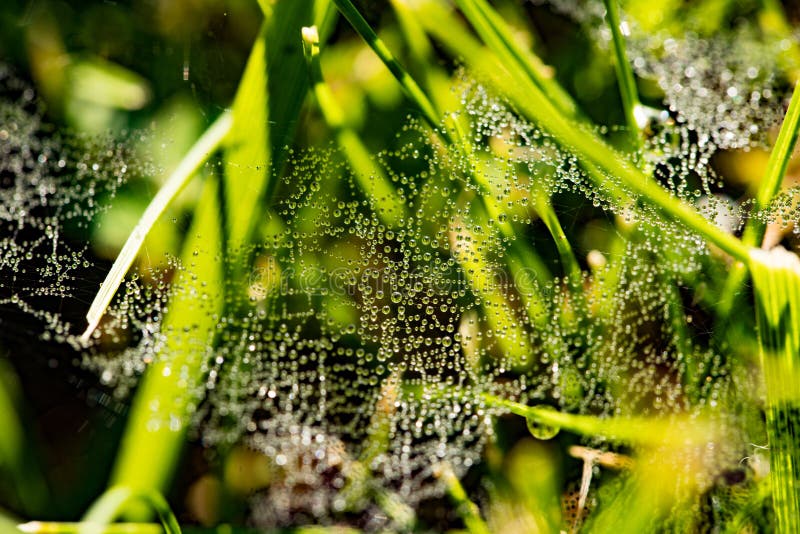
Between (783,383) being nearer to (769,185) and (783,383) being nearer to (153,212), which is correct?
(769,185)

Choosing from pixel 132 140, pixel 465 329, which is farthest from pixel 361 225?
pixel 132 140

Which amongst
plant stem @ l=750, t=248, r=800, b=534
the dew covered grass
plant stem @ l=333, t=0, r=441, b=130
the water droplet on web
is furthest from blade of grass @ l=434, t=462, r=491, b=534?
plant stem @ l=333, t=0, r=441, b=130

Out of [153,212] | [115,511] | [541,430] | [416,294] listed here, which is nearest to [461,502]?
[541,430]

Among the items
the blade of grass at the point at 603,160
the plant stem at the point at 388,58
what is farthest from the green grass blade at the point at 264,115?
the blade of grass at the point at 603,160

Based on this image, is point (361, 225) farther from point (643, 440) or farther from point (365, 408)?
point (643, 440)

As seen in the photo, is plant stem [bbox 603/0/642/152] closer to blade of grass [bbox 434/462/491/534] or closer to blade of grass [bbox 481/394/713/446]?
blade of grass [bbox 481/394/713/446]

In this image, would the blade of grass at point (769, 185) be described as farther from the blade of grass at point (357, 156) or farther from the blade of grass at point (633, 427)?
the blade of grass at point (357, 156)

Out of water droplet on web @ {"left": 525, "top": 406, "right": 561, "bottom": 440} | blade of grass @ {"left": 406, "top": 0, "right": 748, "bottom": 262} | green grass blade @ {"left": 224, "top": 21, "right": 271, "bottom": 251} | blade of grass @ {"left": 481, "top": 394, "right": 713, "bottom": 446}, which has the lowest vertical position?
water droplet on web @ {"left": 525, "top": 406, "right": 561, "bottom": 440}
